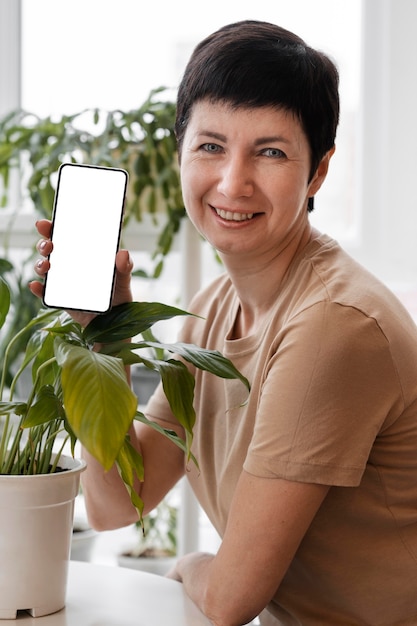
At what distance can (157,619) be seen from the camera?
1.00 meters

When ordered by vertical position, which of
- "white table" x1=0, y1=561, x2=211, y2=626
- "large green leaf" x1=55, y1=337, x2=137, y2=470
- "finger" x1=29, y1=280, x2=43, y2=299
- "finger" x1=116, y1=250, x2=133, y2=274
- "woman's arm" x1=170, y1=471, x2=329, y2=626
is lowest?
"white table" x1=0, y1=561, x2=211, y2=626

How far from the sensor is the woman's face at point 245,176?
1.11 meters

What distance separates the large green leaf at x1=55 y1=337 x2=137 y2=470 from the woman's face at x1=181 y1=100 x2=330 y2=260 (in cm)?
41

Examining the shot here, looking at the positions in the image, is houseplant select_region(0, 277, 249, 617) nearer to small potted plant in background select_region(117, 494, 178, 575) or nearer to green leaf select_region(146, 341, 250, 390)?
green leaf select_region(146, 341, 250, 390)

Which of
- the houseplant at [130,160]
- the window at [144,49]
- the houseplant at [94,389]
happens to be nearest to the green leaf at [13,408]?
the houseplant at [94,389]

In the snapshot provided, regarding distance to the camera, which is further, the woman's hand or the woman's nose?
the woman's nose

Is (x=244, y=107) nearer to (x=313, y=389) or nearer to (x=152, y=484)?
(x=313, y=389)

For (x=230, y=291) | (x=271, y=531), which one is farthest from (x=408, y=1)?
(x=271, y=531)

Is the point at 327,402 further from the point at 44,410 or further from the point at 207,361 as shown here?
the point at 44,410

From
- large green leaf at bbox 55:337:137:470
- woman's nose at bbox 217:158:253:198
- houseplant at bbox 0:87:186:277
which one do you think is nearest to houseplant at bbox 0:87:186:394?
houseplant at bbox 0:87:186:277

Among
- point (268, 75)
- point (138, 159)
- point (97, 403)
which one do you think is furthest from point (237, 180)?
point (138, 159)

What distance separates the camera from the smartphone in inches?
39.8

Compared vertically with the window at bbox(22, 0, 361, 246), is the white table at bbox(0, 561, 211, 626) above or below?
below

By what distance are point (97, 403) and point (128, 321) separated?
0.25m
